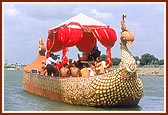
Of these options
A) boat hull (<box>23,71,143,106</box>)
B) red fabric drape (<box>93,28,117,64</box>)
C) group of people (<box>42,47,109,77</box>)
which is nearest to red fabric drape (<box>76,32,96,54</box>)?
group of people (<box>42,47,109,77</box>)

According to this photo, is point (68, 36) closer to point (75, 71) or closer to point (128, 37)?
point (75, 71)

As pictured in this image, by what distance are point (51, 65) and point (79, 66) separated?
0.79m

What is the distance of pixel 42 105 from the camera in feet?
38.1

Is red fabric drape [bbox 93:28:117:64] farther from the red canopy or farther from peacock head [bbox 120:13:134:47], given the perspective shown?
peacock head [bbox 120:13:134:47]

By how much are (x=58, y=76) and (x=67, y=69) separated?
33 cm

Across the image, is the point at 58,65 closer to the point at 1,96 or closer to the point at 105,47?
the point at 105,47

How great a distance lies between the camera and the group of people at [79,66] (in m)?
11.6

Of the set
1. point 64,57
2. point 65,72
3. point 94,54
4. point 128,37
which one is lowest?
point 65,72

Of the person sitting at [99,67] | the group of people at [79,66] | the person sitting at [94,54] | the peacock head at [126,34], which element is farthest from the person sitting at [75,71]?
the peacock head at [126,34]

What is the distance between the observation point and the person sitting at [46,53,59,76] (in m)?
12.5

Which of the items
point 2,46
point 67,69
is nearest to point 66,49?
point 67,69

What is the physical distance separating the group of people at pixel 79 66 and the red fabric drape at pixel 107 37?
0.98ft

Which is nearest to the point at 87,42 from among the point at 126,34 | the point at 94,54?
the point at 94,54

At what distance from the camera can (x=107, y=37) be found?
11828mm
